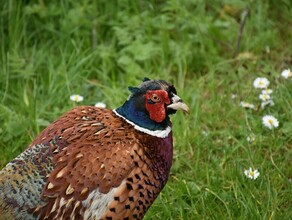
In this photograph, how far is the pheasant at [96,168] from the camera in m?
3.30

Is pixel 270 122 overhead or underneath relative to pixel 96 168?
underneath

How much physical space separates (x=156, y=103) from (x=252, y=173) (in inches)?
38.5

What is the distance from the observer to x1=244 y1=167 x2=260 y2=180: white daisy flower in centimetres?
416

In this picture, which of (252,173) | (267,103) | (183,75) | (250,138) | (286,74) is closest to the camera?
(252,173)

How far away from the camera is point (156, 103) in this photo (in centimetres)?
354

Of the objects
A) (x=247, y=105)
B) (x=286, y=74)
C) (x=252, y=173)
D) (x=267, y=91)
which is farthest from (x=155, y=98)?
(x=286, y=74)

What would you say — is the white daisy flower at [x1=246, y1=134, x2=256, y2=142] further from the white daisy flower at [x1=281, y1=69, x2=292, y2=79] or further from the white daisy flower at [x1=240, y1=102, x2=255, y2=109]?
the white daisy flower at [x1=281, y1=69, x2=292, y2=79]

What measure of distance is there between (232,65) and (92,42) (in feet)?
3.92

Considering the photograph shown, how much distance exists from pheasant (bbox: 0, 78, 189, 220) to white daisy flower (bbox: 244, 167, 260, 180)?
80 cm

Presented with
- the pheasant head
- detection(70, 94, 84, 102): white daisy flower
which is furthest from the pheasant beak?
detection(70, 94, 84, 102): white daisy flower

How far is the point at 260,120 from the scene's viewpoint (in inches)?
189

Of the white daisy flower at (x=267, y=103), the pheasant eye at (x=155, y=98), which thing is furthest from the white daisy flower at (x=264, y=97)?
the pheasant eye at (x=155, y=98)

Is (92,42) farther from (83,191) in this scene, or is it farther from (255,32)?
(83,191)

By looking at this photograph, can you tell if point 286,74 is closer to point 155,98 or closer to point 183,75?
Result: point 183,75
